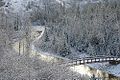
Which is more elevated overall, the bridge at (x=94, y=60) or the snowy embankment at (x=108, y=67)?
the bridge at (x=94, y=60)

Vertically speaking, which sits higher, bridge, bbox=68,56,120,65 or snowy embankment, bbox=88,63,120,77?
bridge, bbox=68,56,120,65

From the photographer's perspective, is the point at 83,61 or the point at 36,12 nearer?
the point at 83,61

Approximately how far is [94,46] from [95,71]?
18126mm

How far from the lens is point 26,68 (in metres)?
44.2

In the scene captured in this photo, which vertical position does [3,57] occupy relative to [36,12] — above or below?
above

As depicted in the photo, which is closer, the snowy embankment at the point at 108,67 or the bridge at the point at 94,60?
the bridge at the point at 94,60

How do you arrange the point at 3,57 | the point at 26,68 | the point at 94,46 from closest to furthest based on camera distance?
the point at 26,68, the point at 3,57, the point at 94,46

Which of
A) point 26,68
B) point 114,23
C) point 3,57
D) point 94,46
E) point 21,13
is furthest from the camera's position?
point 21,13

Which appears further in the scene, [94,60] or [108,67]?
[108,67]

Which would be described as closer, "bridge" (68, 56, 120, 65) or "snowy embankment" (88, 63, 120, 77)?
"bridge" (68, 56, 120, 65)

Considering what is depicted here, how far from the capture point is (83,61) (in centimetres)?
6425

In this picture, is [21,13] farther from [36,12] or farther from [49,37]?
[49,37]

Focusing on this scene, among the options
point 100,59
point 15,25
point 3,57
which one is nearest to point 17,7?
point 15,25

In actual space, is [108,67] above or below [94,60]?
below
